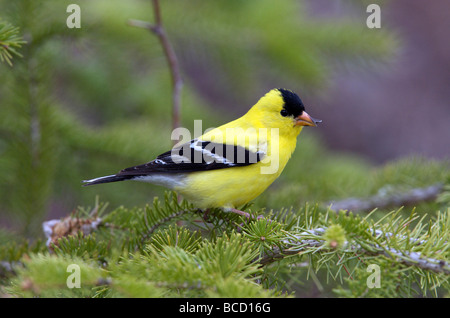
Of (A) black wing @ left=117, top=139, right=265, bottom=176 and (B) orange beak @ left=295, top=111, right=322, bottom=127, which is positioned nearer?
(A) black wing @ left=117, top=139, right=265, bottom=176

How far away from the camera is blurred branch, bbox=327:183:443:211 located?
Answer: 96.4 inches

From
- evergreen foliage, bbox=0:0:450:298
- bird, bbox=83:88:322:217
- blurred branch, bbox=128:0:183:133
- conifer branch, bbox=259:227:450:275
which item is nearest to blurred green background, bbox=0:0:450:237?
evergreen foliage, bbox=0:0:450:298

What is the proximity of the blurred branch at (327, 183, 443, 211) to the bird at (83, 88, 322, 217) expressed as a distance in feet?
1.60

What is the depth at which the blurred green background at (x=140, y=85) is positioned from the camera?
241cm

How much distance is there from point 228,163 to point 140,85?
1465mm

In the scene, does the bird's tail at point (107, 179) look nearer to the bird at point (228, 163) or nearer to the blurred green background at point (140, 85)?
the bird at point (228, 163)

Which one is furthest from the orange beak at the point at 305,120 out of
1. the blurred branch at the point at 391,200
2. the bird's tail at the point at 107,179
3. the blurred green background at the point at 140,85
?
the bird's tail at the point at 107,179

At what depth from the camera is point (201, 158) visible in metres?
2.47

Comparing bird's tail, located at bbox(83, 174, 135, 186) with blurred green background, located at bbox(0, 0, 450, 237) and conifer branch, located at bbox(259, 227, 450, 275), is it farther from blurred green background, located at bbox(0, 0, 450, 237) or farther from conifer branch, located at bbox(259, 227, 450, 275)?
conifer branch, located at bbox(259, 227, 450, 275)

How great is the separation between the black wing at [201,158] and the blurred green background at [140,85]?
0.31 meters

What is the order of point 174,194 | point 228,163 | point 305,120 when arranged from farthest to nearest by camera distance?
point 305,120 < point 228,163 < point 174,194

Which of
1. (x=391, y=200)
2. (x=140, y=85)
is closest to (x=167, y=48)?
(x=140, y=85)

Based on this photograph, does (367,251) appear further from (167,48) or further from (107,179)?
(167,48)
